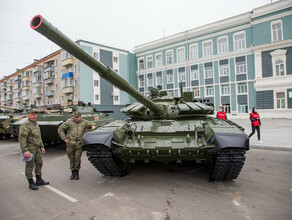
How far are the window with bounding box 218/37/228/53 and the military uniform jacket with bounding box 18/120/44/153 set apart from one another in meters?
24.1

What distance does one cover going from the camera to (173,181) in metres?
4.84

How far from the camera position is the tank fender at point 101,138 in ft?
14.2

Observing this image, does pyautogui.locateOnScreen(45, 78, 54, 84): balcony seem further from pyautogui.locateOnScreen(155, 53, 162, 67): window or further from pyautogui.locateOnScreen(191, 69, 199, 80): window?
pyautogui.locateOnScreen(191, 69, 199, 80): window

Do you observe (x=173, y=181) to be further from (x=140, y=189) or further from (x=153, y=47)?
(x=153, y=47)

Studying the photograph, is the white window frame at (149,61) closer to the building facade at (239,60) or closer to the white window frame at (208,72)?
the building facade at (239,60)

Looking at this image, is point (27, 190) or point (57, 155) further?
point (57, 155)

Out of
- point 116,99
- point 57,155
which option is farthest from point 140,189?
point 116,99

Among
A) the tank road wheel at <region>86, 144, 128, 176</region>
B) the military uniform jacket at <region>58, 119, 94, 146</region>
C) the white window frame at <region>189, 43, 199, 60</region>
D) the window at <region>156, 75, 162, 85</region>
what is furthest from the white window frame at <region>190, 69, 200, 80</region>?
the tank road wheel at <region>86, 144, 128, 176</region>

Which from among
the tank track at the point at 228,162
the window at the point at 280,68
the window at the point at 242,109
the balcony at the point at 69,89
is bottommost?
the tank track at the point at 228,162

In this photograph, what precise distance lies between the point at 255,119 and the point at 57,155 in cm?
790

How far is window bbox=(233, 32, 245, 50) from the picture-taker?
23.7 m

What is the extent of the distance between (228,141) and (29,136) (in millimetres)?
3875

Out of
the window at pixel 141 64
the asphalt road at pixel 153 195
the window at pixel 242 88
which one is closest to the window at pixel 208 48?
the window at pixel 242 88

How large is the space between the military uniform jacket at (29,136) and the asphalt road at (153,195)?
91 centimetres
